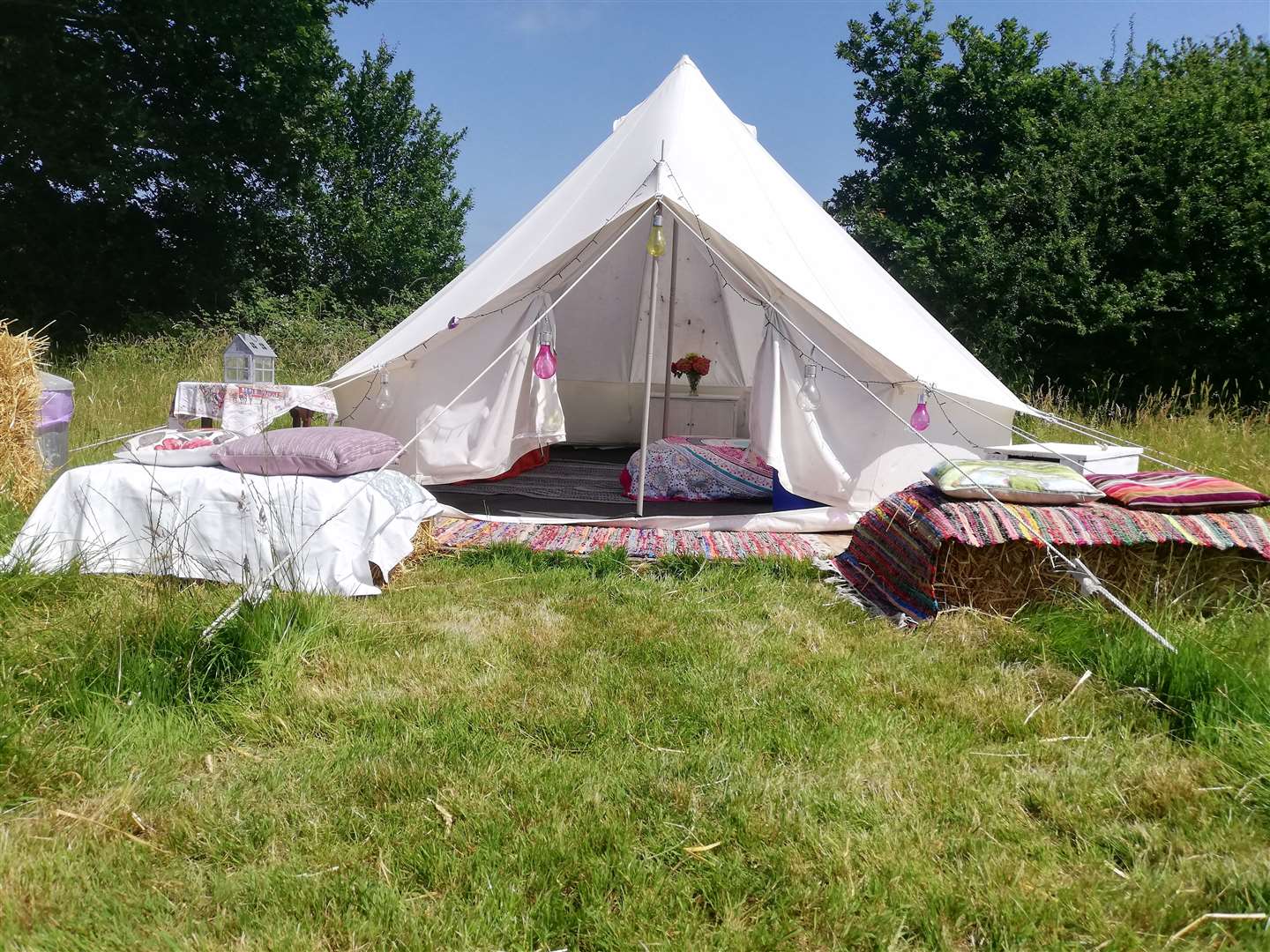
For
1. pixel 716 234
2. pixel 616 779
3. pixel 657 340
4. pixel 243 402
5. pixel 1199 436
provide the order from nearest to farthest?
1. pixel 616 779
2. pixel 716 234
3. pixel 243 402
4. pixel 1199 436
5. pixel 657 340

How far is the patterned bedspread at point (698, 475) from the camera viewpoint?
4059mm

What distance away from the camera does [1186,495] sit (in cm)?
236

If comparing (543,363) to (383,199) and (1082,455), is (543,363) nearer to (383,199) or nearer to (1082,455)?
(1082,455)

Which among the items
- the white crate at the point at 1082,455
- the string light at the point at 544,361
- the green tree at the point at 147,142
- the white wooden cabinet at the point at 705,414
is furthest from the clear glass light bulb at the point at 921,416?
the green tree at the point at 147,142

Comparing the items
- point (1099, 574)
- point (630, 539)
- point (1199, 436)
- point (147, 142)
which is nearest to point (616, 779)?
point (1099, 574)

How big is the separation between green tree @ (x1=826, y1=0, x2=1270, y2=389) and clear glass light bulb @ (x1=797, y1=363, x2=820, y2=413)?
19.6ft

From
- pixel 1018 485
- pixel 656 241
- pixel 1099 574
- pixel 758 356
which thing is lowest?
pixel 1099 574

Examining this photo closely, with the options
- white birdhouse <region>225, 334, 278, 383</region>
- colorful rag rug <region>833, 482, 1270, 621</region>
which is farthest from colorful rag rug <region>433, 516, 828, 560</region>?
white birdhouse <region>225, 334, 278, 383</region>

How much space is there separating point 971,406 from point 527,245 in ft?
6.94

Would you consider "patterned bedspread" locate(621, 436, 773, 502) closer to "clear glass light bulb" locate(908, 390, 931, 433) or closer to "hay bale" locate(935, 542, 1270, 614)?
"clear glass light bulb" locate(908, 390, 931, 433)

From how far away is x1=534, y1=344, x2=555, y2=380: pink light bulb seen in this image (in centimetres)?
352

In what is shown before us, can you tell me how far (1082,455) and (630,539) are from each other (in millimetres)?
1835

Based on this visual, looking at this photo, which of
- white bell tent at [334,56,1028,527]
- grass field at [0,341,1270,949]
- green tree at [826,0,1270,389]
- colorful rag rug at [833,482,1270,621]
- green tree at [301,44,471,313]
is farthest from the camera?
green tree at [301,44,471,313]

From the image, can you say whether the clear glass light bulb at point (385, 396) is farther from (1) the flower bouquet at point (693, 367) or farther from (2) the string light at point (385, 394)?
(1) the flower bouquet at point (693, 367)
